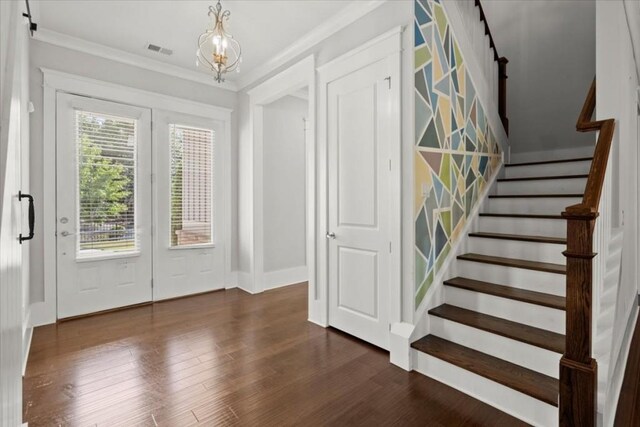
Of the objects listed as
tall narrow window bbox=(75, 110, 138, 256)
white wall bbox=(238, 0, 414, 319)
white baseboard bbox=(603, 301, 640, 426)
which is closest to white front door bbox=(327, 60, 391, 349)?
white wall bbox=(238, 0, 414, 319)

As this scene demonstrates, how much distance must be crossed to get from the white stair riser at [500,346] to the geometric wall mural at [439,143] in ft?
0.96

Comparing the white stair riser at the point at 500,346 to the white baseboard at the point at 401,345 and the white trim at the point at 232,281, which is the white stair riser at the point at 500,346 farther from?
the white trim at the point at 232,281

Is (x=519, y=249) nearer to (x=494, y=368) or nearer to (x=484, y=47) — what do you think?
(x=494, y=368)

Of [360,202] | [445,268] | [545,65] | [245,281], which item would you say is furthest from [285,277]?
Result: [545,65]

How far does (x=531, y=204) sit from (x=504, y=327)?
158 cm

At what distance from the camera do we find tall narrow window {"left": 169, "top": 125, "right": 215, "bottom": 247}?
431cm

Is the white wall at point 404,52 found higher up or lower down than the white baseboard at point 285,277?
higher up

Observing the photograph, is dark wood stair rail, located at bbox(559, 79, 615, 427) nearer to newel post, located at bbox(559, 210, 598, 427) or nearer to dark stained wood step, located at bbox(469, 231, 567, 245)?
newel post, located at bbox(559, 210, 598, 427)

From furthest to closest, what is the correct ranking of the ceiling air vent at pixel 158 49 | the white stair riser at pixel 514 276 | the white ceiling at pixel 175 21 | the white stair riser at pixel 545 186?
1. the ceiling air vent at pixel 158 49
2. the white stair riser at pixel 545 186
3. the white ceiling at pixel 175 21
4. the white stair riser at pixel 514 276

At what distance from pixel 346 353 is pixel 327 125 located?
6.96 ft

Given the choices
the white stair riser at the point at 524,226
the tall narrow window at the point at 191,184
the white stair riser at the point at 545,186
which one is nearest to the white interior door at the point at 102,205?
the tall narrow window at the point at 191,184

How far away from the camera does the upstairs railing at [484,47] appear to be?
3.35m

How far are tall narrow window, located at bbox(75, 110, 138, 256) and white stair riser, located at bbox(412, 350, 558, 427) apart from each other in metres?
3.47

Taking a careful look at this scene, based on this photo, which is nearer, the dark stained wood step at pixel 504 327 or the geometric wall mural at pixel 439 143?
the dark stained wood step at pixel 504 327
